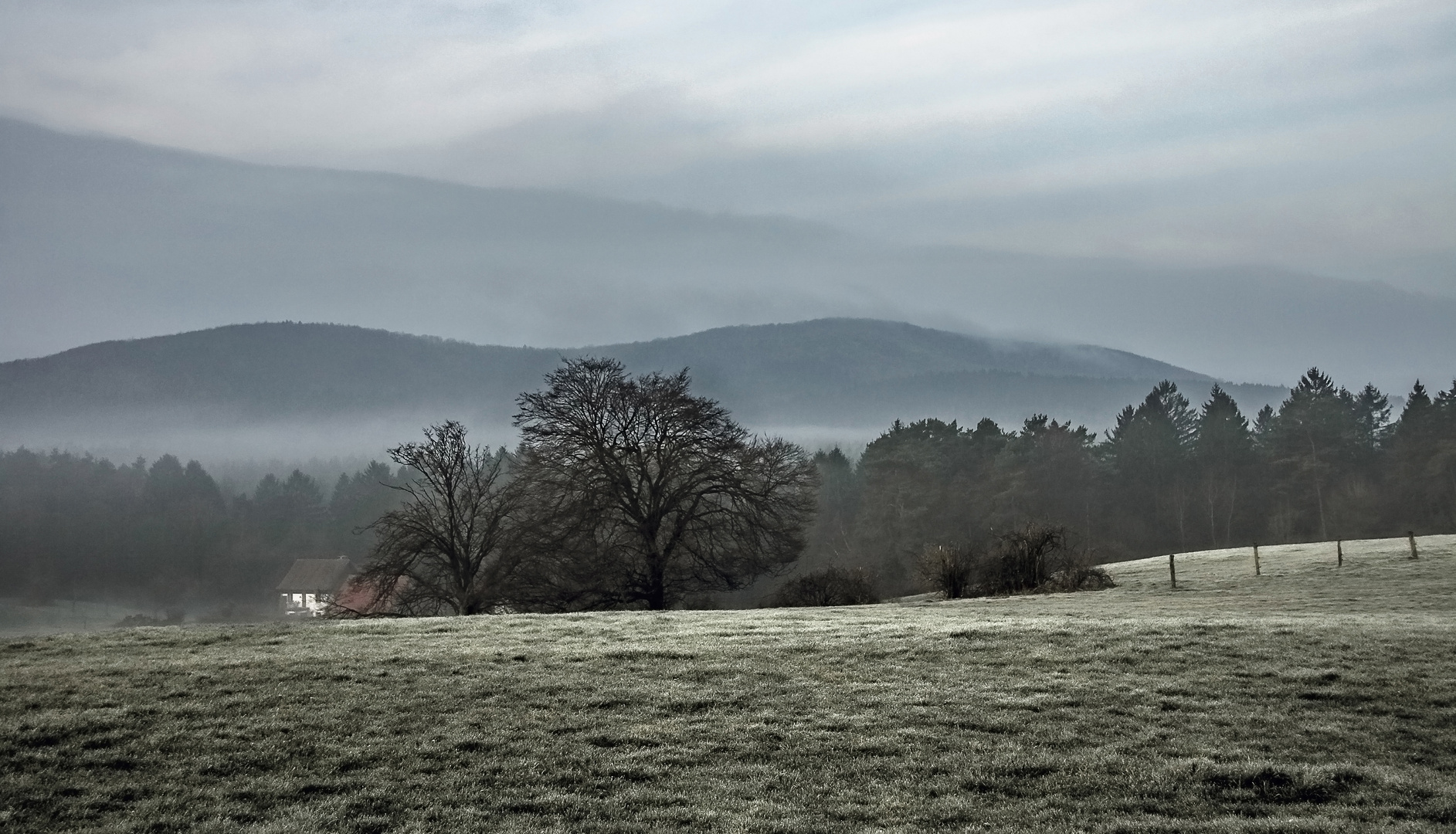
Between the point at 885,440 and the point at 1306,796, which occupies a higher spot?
the point at 885,440

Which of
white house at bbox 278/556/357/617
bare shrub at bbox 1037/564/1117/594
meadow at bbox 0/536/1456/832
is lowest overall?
white house at bbox 278/556/357/617

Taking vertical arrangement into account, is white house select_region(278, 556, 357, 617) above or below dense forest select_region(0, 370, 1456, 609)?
below

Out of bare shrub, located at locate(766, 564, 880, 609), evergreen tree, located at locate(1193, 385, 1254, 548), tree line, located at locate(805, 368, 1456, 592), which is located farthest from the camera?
evergreen tree, located at locate(1193, 385, 1254, 548)

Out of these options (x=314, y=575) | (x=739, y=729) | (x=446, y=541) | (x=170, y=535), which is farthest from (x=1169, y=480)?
(x=170, y=535)

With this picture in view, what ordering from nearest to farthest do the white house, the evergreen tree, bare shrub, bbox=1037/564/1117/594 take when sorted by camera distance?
bare shrub, bbox=1037/564/1117/594
the evergreen tree
the white house

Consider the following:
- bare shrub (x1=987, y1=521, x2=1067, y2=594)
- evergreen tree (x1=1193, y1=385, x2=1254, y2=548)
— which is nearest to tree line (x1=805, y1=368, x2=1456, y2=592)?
evergreen tree (x1=1193, y1=385, x2=1254, y2=548)

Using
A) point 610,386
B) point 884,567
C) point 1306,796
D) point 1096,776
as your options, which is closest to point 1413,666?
point 1306,796

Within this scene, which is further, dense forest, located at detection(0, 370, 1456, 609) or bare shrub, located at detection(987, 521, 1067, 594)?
dense forest, located at detection(0, 370, 1456, 609)

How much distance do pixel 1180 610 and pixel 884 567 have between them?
2454 inches

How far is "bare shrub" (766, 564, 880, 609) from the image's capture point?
43375mm

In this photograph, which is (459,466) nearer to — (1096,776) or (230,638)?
(230,638)

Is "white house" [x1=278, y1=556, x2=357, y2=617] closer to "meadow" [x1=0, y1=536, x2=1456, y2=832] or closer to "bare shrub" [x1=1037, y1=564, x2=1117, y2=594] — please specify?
"bare shrub" [x1=1037, y1=564, x2=1117, y2=594]

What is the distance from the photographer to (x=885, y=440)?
105562mm

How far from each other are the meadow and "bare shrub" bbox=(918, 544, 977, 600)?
60.8 ft
